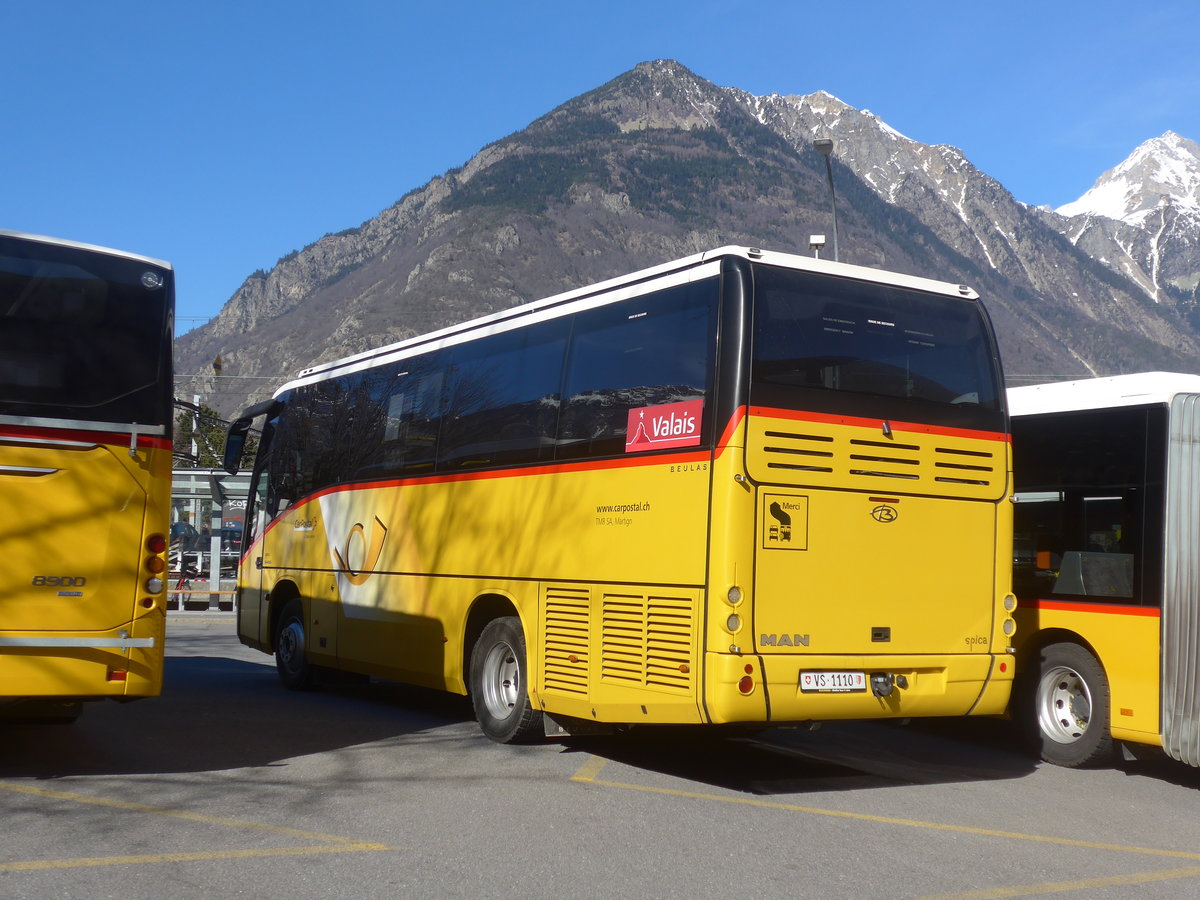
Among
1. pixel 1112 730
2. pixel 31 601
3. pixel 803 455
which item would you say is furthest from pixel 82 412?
pixel 1112 730

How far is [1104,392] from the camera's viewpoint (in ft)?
33.6

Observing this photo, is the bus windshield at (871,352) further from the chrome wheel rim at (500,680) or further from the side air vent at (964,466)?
the chrome wheel rim at (500,680)

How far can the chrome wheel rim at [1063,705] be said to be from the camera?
1025 cm

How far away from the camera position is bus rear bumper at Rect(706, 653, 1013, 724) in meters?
8.09

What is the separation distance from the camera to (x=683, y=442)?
28.1 ft

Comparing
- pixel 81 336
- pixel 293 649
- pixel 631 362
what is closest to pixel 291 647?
pixel 293 649

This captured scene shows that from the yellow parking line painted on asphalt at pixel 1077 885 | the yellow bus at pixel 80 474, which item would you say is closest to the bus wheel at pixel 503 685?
the yellow bus at pixel 80 474

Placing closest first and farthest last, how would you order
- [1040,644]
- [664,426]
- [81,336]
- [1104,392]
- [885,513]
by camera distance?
1. [81,336]
2. [664,426]
3. [885,513]
4. [1104,392]
5. [1040,644]

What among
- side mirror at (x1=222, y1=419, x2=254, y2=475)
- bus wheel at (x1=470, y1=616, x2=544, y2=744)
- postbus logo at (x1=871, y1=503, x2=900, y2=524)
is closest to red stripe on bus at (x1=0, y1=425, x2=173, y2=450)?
bus wheel at (x1=470, y1=616, x2=544, y2=744)

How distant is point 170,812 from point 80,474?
2.23 meters

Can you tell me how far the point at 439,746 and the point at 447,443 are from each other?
102 inches

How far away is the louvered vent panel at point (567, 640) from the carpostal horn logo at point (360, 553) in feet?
10.6

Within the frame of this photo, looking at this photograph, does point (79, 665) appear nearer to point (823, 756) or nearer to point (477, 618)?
point (477, 618)

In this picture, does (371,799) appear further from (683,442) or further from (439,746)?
(683,442)
